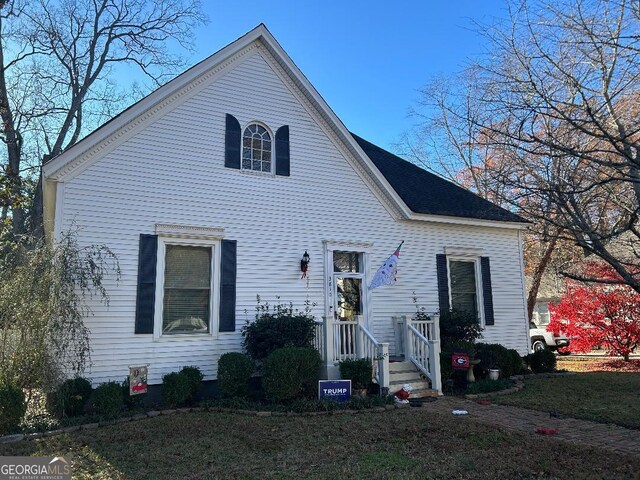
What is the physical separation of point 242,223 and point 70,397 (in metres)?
4.43

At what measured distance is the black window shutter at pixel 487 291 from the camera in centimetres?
1278

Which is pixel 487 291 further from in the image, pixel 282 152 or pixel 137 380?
pixel 137 380

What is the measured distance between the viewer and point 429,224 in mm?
12492

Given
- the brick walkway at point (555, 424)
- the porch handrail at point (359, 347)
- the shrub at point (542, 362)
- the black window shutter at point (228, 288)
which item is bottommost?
the brick walkway at point (555, 424)

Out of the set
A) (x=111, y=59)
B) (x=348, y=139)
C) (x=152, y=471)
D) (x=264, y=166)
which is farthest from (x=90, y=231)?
(x=111, y=59)

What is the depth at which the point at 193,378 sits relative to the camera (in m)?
8.48

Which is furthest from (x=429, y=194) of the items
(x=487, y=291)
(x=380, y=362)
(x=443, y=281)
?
(x=380, y=362)

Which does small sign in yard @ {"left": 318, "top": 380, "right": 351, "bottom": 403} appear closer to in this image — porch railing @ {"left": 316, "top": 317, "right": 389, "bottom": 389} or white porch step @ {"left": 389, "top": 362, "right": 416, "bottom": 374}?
porch railing @ {"left": 316, "top": 317, "right": 389, "bottom": 389}

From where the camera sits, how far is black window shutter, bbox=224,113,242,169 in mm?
10039

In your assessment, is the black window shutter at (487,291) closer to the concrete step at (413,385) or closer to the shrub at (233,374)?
the concrete step at (413,385)

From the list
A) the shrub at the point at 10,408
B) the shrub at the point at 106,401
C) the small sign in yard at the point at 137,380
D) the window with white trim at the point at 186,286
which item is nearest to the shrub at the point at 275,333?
the window with white trim at the point at 186,286

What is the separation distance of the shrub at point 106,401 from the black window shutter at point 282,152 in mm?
5488

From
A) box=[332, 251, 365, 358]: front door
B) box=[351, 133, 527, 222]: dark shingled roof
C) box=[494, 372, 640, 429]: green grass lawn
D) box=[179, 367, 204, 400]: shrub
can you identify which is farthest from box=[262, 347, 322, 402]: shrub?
box=[351, 133, 527, 222]: dark shingled roof

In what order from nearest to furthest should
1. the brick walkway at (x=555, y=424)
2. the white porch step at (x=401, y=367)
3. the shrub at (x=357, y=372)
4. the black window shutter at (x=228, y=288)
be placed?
1. the brick walkway at (x=555, y=424)
2. the shrub at (x=357, y=372)
3. the black window shutter at (x=228, y=288)
4. the white porch step at (x=401, y=367)
